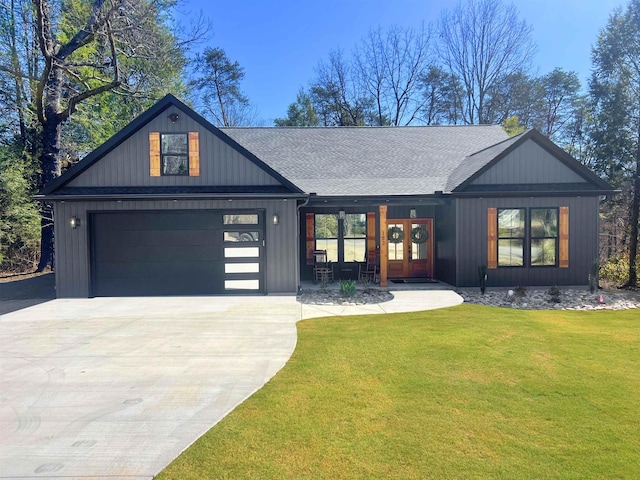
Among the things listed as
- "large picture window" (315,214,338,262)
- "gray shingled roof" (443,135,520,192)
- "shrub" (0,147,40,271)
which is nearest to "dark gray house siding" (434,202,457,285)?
"gray shingled roof" (443,135,520,192)

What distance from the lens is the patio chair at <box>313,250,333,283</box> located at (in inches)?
473

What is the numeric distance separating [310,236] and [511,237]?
5967 millimetres

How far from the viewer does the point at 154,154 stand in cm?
1012

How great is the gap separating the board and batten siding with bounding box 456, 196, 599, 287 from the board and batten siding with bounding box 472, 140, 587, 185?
555 millimetres

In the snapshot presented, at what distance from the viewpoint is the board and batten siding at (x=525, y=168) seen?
1065 centimetres

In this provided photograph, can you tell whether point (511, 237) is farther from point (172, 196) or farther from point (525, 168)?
point (172, 196)

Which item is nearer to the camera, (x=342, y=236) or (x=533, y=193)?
(x=533, y=193)

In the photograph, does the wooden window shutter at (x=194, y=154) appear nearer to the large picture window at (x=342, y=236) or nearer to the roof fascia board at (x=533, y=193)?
the large picture window at (x=342, y=236)

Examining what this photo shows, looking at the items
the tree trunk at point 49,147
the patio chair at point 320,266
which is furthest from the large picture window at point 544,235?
the tree trunk at point 49,147

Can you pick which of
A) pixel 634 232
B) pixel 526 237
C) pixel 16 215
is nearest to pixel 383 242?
pixel 526 237

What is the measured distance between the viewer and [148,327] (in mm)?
7188

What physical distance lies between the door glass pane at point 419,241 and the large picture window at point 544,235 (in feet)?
10.5

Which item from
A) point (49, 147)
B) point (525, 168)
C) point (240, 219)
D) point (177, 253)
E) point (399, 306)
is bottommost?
point (399, 306)

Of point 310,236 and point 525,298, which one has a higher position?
point 310,236
